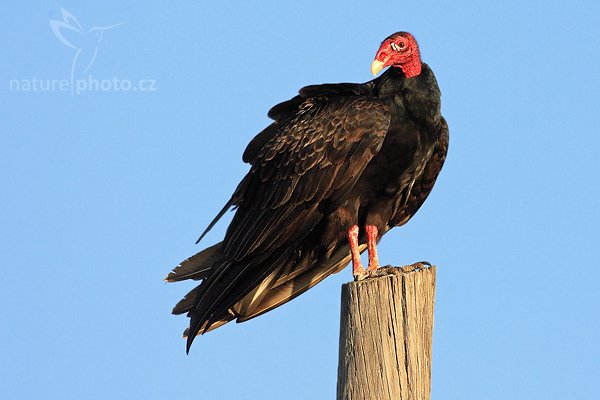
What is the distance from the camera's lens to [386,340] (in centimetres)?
350

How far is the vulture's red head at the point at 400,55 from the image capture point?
5.07 meters

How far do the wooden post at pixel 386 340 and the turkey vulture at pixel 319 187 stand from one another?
3.67 ft

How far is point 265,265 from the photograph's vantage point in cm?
493

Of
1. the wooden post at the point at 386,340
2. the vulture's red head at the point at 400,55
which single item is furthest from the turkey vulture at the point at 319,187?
the wooden post at the point at 386,340

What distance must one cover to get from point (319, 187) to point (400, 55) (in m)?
0.90

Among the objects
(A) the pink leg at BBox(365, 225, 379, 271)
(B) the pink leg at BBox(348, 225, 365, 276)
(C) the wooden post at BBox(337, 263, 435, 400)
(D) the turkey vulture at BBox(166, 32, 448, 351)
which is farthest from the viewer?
(A) the pink leg at BBox(365, 225, 379, 271)

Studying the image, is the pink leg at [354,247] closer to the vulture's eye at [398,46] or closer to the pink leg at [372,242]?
the pink leg at [372,242]

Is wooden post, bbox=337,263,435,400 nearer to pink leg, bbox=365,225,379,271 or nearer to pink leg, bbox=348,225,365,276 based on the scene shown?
pink leg, bbox=348,225,365,276

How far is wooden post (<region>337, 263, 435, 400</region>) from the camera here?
3467 millimetres

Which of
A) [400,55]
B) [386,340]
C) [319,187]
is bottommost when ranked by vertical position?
[386,340]

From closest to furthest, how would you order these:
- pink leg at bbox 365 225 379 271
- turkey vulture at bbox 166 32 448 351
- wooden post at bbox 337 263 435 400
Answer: wooden post at bbox 337 263 435 400 → turkey vulture at bbox 166 32 448 351 → pink leg at bbox 365 225 379 271

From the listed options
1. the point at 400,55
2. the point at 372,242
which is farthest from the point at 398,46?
the point at 372,242

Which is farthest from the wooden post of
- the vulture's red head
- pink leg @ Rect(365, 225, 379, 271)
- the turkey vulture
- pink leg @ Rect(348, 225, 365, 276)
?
the vulture's red head

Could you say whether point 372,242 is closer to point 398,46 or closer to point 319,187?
point 319,187
